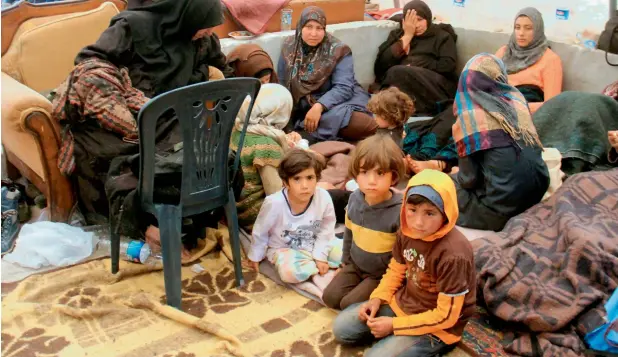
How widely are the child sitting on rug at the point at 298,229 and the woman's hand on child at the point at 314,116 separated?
→ 134 centimetres

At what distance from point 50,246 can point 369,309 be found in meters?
1.64

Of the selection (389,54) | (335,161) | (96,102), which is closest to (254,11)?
(389,54)

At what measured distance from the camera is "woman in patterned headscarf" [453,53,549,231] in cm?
287

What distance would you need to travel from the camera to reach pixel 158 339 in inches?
92.9

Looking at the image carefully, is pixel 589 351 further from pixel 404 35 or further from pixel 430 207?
pixel 404 35

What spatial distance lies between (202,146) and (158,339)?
2.63 feet

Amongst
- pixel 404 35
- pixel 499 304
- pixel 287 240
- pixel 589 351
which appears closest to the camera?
pixel 589 351

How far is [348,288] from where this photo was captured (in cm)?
254

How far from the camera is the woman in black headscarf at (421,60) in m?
4.67

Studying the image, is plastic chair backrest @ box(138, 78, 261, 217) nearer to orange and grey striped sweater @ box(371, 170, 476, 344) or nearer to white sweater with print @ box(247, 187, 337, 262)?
white sweater with print @ box(247, 187, 337, 262)

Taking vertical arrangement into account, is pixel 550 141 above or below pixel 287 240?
above

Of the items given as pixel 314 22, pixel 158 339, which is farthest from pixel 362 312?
pixel 314 22

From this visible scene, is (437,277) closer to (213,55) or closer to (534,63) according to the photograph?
(213,55)

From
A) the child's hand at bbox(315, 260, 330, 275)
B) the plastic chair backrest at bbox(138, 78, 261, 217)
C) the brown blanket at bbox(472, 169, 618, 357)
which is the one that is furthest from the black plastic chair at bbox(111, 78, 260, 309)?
the brown blanket at bbox(472, 169, 618, 357)
